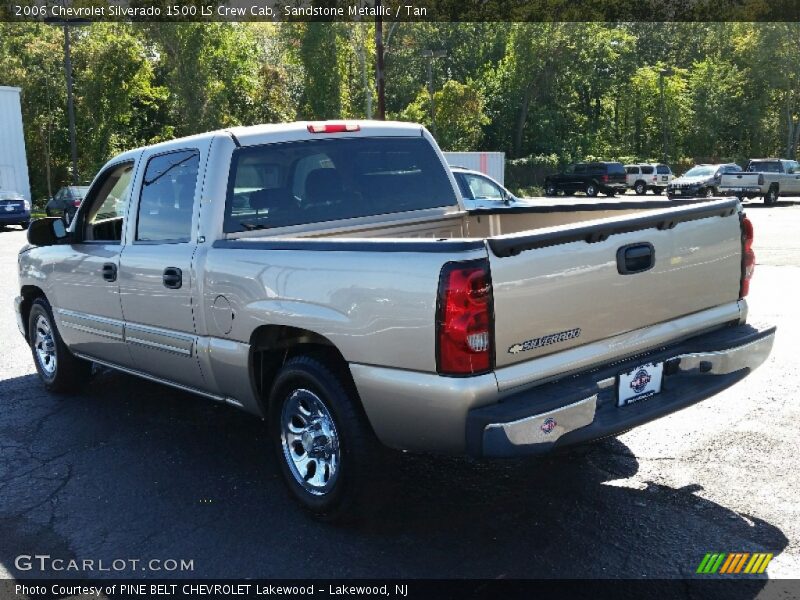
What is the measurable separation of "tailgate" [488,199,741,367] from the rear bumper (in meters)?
0.17

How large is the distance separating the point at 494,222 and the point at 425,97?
163 ft

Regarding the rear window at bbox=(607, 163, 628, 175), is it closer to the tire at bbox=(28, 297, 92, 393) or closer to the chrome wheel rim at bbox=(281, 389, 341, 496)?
the tire at bbox=(28, 297, 92, 393)

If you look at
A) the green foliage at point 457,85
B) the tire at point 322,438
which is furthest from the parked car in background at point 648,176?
the tire at point 322,438

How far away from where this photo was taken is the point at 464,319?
3.22 m

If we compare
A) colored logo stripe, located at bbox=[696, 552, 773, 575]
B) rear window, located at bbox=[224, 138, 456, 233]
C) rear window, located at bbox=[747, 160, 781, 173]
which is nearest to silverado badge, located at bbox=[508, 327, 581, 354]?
colored logo stripe, located at bbox=[696, 552, 773, 575]

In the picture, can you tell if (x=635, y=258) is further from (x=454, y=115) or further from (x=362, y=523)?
(x=454, y=115)

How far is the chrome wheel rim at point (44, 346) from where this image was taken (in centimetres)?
646

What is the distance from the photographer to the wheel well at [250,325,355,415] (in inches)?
151

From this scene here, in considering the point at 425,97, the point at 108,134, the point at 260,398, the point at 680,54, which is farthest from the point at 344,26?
the point at 260,398

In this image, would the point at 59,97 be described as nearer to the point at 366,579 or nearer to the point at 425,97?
the point at 425,97

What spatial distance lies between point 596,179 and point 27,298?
38.2 metres

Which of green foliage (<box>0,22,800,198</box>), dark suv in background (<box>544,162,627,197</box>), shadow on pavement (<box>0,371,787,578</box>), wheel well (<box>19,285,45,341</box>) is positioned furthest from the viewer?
green foliage (<box>0,22,800,198</box>)

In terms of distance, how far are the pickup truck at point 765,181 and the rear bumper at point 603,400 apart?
97.4ft

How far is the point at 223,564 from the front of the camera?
140 inches
